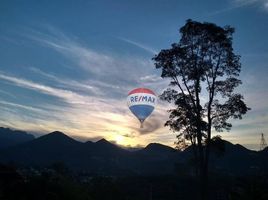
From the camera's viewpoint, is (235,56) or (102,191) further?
(102,191)

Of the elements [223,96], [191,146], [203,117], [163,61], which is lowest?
[191,146]

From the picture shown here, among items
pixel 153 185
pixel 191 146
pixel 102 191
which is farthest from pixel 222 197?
pixel 191 146

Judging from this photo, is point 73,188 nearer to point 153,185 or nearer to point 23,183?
point 23,183

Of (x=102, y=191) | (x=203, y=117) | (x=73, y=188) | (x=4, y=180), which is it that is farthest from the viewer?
(x=102, y=191)

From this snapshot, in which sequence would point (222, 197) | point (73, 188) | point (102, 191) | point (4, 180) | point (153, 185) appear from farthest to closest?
point (153, 185) → point (222, 197) → point (102, 191) → point (4, 180) → point (73, 188)

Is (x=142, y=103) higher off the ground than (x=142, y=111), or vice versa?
(x=142, y=103)

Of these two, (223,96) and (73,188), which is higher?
(223,96)
